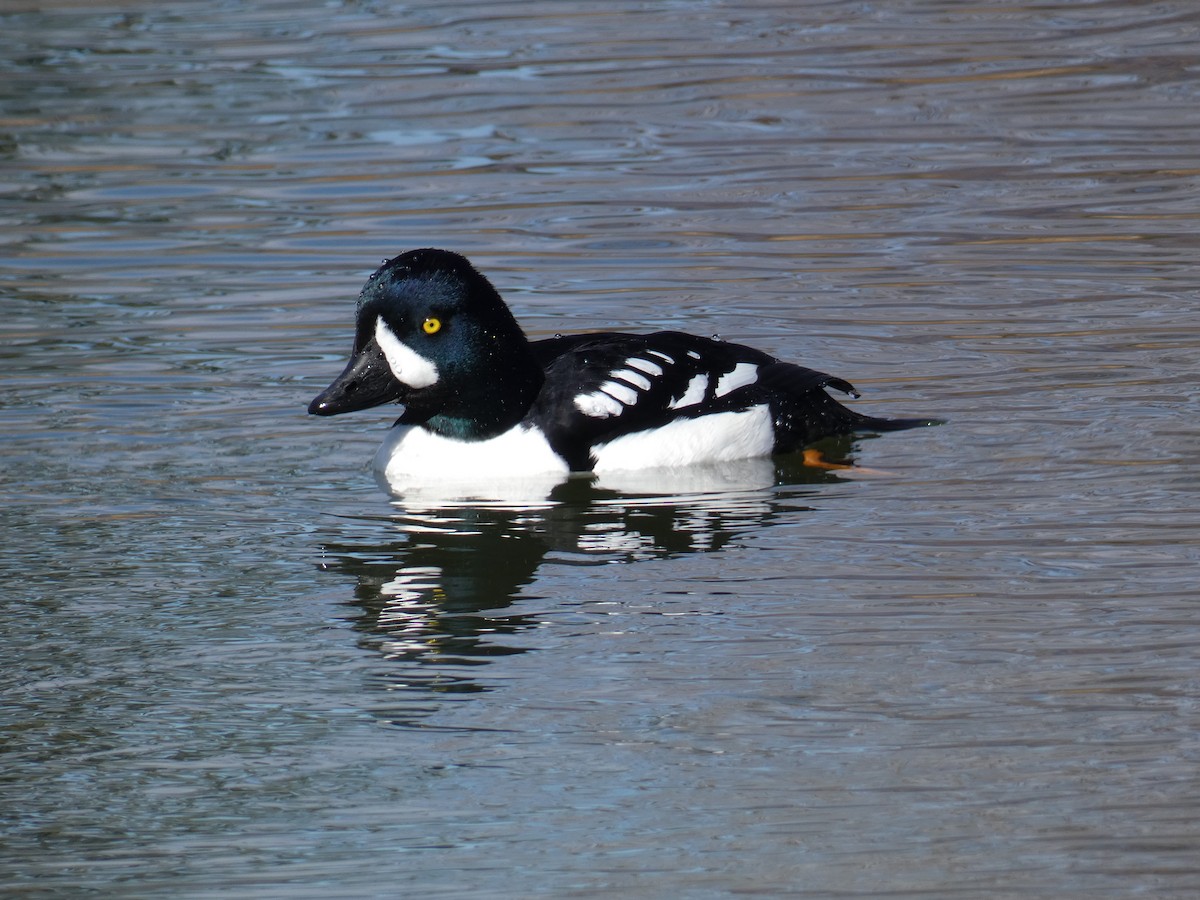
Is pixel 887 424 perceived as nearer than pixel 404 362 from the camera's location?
No

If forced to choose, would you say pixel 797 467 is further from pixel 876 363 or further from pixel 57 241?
pixel 57 241

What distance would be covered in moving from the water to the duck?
0.20 metres

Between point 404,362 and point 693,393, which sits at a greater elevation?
point 404,362

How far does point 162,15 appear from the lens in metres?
17.8

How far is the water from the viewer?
5133 millimetres

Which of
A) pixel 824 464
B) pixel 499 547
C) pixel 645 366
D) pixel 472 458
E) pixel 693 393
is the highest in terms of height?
pixel 645 366

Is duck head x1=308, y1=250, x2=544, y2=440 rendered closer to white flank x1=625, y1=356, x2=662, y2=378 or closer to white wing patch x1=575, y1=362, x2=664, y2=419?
white wing patch x1=575, y1=362, x2=664, y2=419

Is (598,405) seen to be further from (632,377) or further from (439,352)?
(439,352)

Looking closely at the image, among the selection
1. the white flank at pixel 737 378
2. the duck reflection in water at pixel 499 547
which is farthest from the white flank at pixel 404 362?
the white flank at pixel 737 378

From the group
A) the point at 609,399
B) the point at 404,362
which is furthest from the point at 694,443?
the point at 404,362

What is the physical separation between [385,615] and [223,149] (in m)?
8.01

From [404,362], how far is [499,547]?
0.95m

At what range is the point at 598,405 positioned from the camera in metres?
8.12

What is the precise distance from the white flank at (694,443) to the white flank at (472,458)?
234 mm
